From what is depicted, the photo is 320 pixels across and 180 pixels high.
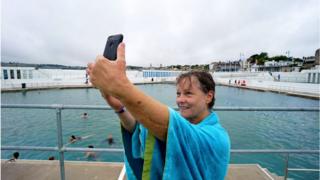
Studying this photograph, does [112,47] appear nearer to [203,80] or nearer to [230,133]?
[203,80]

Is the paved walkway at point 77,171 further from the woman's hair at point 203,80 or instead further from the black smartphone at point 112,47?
the black smartphone at point 112,47

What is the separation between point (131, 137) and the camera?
877 millimetres

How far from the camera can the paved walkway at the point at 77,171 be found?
256 cm

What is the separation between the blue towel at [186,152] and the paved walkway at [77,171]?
217 cm

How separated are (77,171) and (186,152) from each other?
105 inches

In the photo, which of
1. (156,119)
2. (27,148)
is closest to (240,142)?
(27,148)

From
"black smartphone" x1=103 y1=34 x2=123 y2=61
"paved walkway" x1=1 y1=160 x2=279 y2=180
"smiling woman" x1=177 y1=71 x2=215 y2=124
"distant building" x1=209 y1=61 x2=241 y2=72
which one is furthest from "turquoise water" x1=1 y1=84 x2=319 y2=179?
"distant building" x1=209 y1=61 x2=241 y2=72

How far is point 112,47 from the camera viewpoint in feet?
2.05

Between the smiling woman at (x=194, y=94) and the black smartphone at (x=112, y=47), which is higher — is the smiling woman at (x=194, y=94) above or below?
below

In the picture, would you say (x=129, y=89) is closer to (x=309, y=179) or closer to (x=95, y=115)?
(x=309, y=179)

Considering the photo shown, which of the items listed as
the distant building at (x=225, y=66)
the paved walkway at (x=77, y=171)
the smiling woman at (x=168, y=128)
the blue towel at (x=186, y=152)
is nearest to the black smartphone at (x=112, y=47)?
the smiling woman at (x=168, y=128)

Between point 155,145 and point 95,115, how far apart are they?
662 inches

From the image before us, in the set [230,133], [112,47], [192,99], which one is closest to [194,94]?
[192,99]

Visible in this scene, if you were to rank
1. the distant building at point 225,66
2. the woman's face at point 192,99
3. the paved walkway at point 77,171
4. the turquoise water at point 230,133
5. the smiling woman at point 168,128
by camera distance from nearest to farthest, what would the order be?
the smiling woman at point 168,128 < the woman's face at point 192,99 < the paved walkway at point 77,171 < the turquoise water at point 230,133 < the distant building at point 225,66
